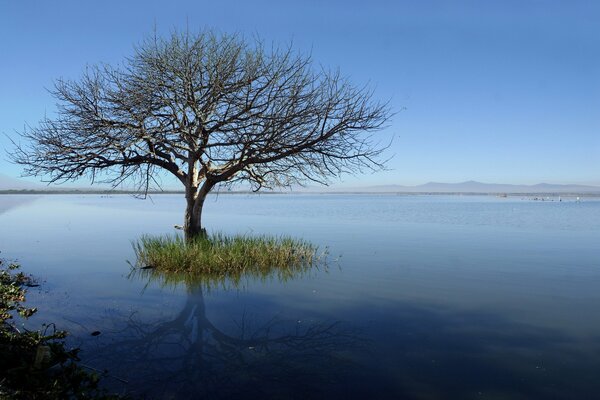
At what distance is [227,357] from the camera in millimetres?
7605

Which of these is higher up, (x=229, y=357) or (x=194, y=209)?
(x=194, y=209)

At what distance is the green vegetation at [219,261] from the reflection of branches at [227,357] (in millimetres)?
4844

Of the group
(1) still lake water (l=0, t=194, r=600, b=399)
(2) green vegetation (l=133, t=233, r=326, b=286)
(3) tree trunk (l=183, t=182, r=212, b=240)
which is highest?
(3) tree trunk (l=183, t=182, r=212, b=240)

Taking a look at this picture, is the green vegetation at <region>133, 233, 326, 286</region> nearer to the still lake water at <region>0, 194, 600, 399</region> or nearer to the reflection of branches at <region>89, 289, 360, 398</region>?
the still lake water at <region>0, 194, 600, 399</region>

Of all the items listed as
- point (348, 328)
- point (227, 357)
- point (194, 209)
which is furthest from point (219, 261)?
point (227, 357)

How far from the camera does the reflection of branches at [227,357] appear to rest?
21.2 feet

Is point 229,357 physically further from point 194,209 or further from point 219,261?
point 194,209

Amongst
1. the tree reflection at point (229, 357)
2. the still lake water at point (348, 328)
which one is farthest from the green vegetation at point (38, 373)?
the tree reflection at point (229, 357)

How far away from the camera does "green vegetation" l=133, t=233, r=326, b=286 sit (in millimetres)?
14883

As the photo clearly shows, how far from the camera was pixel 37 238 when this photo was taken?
25703mm

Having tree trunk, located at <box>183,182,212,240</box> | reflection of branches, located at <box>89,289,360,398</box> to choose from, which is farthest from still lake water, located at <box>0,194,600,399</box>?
tree trunk, located at <box>183,182,212,240</box>

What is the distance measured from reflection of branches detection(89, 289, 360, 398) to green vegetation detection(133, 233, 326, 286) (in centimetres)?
484

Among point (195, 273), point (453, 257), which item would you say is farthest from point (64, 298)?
point (453, 257)

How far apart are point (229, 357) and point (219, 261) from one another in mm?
7847
